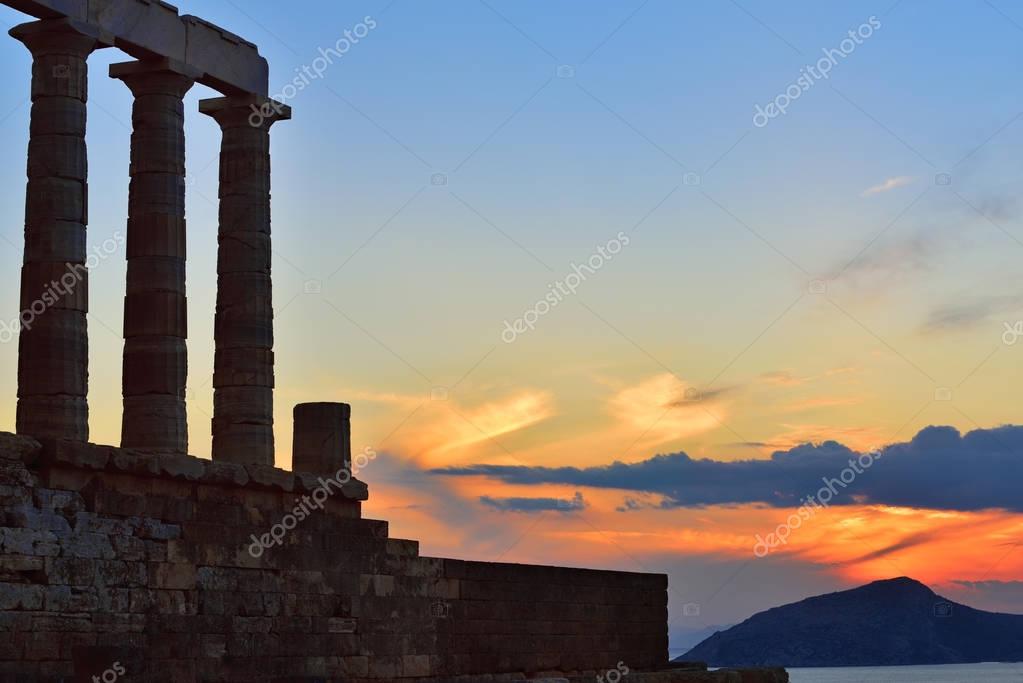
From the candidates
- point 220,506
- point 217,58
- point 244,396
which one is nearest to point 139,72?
point 217,58

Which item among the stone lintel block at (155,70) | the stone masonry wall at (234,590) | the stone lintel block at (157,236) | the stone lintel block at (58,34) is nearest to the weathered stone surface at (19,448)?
the stone masonry wall at (234,590)

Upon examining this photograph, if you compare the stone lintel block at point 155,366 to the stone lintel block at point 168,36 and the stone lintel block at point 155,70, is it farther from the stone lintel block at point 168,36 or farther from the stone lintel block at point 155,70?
the stone lintel block at point 168,36

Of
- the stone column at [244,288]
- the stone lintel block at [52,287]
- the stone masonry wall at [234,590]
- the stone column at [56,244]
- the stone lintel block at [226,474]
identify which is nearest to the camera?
the stone masonry wall at [234,590]

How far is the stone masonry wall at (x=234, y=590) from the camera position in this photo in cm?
2511

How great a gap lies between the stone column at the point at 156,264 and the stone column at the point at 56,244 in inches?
70.7

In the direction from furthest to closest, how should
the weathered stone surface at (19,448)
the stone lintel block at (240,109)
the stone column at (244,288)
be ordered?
the stone lintel block at (240,109), the stone column at (244,288), the weathered stone surface at (19,448)

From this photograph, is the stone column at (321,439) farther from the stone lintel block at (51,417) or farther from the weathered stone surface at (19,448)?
the weathered stone surface at (19,448)

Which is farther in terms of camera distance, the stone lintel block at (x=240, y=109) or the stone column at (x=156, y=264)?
the stone lintel block at (x=240, y=109)

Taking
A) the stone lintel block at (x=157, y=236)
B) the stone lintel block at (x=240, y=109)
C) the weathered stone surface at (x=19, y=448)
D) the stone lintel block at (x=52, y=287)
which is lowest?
the weathered stone surface at (x=19, y=448)

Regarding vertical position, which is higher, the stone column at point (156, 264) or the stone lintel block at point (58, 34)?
the stone lintel block at point (58, 34)

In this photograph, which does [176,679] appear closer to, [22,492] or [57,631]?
[57,631]

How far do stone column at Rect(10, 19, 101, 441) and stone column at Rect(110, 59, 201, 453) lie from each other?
1796 mm

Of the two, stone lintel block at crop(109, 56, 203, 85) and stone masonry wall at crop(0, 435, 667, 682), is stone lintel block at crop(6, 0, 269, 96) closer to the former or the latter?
stone lintel block at crop(109, 56, 203, 85)

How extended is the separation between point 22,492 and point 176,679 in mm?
3570
